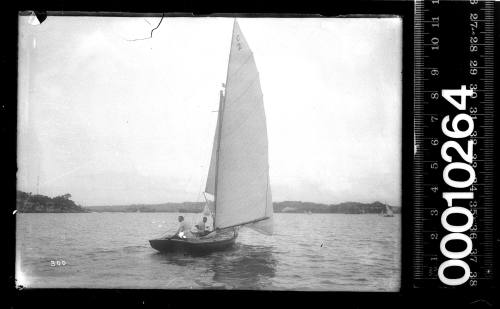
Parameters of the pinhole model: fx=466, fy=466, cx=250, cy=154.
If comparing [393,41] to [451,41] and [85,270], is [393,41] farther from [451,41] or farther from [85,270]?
[85,270]

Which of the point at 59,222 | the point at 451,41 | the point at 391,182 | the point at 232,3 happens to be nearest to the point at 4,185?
the point at 59,222

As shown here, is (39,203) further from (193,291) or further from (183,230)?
(193,291)

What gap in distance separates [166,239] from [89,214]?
0.55m

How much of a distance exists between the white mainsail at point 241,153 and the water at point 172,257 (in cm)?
27

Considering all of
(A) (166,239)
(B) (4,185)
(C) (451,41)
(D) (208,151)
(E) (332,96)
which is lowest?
(A) (166,239)

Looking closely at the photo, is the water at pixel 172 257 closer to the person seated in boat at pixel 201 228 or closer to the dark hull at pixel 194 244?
the dark hull at pixel 194 244

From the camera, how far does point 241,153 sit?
3.40 meters

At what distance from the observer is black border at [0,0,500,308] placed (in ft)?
10.1

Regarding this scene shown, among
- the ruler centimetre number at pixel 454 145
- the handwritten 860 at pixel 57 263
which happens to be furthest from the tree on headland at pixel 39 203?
the ruler centimetre number at pixel 454 145

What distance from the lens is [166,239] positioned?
319 cm

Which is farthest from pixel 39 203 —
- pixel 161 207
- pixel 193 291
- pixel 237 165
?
pixel 237 165

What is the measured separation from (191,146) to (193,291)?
0.98 m

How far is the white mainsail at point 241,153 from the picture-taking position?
3.17m

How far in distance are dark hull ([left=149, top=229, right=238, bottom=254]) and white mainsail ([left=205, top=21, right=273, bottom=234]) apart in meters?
0.13
